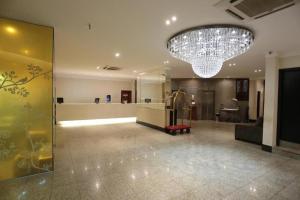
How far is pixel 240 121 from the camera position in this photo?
1050cm

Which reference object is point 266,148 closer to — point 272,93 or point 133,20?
point 272,93

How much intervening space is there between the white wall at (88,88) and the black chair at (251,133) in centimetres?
770

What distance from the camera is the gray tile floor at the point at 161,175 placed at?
2635 mm

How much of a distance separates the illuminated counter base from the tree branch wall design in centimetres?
523

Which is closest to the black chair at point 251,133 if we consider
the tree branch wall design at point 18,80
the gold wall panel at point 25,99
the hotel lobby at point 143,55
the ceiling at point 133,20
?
the hotel lobby at point 143,55

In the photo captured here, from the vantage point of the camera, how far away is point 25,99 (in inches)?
120

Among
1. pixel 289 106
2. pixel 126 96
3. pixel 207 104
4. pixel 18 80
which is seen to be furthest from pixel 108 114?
pixel 289 106

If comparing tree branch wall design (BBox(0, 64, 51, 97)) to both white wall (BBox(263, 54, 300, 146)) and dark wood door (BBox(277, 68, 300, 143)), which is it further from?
dark wood door (BBox(277, 68, 300, 143))

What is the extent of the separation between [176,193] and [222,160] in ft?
6.53

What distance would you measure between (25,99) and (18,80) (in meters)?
0.35

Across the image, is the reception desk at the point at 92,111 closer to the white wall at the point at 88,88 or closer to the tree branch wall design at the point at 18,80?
the white wall at the point at 88,88

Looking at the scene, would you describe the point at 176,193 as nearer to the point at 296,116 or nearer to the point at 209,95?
the point at 296,116

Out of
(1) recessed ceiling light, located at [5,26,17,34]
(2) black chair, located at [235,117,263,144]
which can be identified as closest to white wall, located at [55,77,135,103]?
(1) recessed ceiling light, located at [5,26,17,34]

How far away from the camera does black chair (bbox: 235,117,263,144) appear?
17.8 feet
